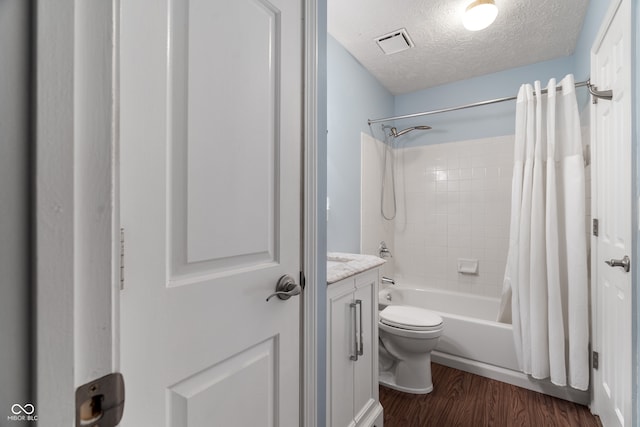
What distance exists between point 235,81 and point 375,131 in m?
2.15

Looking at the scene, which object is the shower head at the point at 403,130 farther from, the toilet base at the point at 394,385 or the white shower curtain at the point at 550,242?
the toilet base at the point at 394,385

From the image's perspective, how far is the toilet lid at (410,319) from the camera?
6.01ft

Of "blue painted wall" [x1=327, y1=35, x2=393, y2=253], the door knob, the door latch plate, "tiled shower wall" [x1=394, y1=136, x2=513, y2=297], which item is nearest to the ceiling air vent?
"blue painted wall" [x1=327, y1=35, x2=393, y2=253]

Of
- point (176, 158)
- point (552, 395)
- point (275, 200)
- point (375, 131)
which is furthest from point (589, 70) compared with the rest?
point (176, 158)

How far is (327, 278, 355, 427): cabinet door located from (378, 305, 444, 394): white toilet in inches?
26.2

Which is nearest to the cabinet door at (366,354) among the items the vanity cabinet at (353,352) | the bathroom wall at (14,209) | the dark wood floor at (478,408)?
the vanity cabinet at (353,352)

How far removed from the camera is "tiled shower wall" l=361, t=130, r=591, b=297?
8.36 ft

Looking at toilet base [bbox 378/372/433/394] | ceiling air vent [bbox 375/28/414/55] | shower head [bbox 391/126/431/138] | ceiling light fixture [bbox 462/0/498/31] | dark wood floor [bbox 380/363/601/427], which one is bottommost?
dark wood floor [bbox 380/363/601/427]

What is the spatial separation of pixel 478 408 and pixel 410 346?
0.49m

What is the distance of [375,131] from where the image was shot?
2701 millimetres

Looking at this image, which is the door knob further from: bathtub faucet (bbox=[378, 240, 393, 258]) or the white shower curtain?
bathtub faucet (bbox=[378, 240, 393, 258])

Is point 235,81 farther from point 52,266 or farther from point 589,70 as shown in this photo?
point 589,70

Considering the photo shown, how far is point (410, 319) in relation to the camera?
1.93 meters

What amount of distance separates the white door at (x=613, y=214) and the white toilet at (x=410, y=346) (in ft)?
2.60
